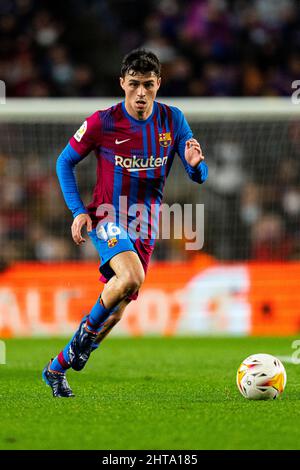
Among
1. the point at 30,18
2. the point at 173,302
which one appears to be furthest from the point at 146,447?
the point at 30,18

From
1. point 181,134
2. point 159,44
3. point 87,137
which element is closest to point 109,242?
point 87,137

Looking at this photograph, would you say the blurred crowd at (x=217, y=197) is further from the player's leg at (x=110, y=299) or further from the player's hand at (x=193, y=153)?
the player's leg at (x=110, y=299)

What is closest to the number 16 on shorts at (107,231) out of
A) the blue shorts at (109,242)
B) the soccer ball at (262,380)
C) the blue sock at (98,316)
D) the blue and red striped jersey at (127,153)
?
the blue shorts at (109,242)

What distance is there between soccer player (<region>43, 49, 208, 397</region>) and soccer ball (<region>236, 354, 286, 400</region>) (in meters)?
0.91

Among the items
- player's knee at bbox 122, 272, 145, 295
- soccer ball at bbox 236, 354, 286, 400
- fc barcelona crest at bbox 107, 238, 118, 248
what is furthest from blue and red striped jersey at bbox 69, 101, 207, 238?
soccer ball at bbox 236, 354, 286, 400

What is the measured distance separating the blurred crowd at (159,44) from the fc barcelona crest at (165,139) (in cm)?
863

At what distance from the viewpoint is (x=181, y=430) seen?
188 inches

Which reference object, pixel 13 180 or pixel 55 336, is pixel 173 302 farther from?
pixel 13 180

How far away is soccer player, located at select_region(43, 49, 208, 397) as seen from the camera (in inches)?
241

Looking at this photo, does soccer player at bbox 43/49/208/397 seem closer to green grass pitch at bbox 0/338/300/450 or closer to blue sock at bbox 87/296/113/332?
blue sock at bbox 87/296/113/332

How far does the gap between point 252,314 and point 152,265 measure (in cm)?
149

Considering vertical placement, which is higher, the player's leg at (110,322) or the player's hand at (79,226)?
the player's hand at (79,226)

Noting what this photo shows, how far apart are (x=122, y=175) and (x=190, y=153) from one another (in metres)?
0.54

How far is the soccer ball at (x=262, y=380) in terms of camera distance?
596cm
